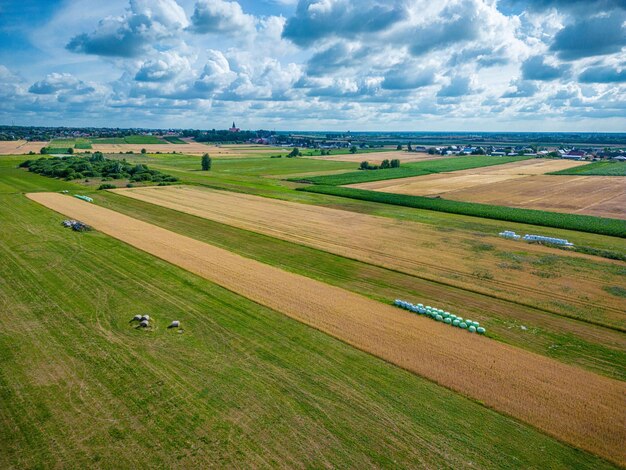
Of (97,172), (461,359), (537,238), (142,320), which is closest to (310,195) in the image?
(537,238)

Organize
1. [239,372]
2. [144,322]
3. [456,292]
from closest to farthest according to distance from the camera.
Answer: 1. [239,372]
2. [144,322]
3. [456,292]

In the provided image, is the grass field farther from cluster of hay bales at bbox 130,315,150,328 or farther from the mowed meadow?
cluster of hay bales at bbox 130,315,150,328

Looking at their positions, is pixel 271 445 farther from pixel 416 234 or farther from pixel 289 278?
pixel 416 234

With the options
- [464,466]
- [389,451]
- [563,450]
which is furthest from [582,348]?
[389,451]

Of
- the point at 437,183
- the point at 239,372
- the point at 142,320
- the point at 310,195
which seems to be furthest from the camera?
the point at 437,183

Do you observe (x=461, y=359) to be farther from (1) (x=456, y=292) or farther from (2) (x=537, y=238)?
(2) (x=537, y=238)

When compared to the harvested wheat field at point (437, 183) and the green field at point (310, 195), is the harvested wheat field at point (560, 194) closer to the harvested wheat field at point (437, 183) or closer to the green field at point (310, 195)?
the harvested wheat field at point (437, 183)

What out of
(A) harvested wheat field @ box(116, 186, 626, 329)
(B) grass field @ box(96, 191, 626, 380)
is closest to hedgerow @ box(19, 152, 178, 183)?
(A) harvested wheat field @ box(116, 186, 626, 329)
